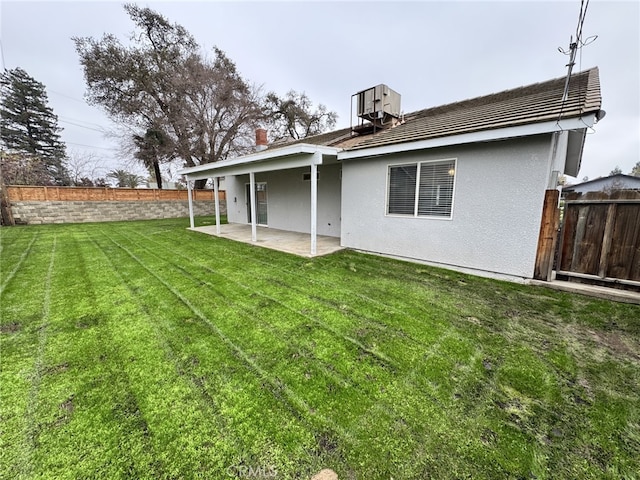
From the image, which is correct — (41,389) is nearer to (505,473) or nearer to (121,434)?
(121,434)

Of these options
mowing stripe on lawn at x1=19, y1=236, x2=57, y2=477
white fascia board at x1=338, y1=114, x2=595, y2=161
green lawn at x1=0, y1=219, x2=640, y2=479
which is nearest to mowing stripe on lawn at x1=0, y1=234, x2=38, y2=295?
green lawn at x1=0, y1=219, x2=640, y2=479

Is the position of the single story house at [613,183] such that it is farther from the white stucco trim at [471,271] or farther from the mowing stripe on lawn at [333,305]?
the mowing stripe on lawn at [333,305]

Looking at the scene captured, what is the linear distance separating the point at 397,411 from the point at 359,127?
7.67 metres

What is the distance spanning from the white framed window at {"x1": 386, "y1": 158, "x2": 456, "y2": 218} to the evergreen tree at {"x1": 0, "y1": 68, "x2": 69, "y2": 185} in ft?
92.5

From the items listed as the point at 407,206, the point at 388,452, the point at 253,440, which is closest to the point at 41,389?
the point at 253,440

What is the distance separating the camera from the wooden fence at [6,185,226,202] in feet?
38.0

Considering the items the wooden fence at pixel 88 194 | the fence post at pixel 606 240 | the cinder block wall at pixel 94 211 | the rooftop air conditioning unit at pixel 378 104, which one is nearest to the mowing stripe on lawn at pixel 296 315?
the fence post at pixel 606 240

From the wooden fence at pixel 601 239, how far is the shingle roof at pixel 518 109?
134 cm

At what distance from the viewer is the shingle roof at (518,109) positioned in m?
3.88

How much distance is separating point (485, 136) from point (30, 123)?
116 ft

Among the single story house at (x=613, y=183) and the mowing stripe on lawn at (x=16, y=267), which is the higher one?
the single story house at (x=613, y=183)

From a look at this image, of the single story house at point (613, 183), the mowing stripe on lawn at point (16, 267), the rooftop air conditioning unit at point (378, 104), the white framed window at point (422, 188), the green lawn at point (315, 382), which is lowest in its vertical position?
the green lawn at point (315, 382)

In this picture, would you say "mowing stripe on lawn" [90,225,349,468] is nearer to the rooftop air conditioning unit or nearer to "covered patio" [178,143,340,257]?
"covered patio" [178,143,340,257]

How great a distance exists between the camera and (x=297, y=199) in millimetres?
9680
